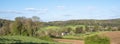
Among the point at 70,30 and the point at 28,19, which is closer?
the point at 28,19

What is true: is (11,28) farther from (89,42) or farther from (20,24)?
(89,42)

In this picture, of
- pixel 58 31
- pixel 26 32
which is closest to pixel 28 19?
pixel 26 32

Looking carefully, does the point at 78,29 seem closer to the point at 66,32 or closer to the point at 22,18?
the point at 66,32

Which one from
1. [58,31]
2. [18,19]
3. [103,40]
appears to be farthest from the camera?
[58,31]

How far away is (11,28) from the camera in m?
70.3

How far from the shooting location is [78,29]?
104m

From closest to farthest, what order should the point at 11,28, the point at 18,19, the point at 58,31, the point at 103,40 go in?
the point at 103,40
the point at 11,28
the point at 18,19
the point at 58,31

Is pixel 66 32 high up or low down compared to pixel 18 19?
down

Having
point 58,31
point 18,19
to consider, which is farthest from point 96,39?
point 58,31

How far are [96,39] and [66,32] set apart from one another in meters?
77.5

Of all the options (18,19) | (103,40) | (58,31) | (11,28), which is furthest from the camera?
(58,31)

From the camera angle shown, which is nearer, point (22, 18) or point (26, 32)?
point (26, 32)

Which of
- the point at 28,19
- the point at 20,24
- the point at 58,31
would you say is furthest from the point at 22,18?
the point at 58,31

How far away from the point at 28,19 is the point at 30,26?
3986 mm
